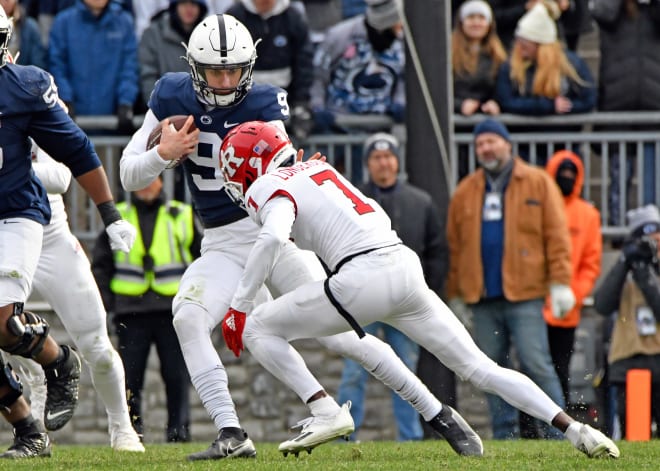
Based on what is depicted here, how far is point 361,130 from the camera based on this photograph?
12.4 meters

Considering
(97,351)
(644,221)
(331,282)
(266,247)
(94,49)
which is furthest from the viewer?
(94,49)

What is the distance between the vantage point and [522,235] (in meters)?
11.1

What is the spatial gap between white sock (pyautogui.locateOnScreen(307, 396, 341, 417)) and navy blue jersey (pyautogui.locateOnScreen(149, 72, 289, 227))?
3.58ft

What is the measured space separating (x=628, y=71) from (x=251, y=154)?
5353 mm

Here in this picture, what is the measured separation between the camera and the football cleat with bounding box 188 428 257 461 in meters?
7.54

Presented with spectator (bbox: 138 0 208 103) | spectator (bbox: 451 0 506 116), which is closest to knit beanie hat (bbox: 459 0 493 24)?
spectator (bbox: 451 0 506 116)

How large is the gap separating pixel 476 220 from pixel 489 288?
0.50 m

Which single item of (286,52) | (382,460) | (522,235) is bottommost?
(522,235)

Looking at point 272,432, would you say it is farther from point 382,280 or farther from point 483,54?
point 382,280

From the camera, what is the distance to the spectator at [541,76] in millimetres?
11836

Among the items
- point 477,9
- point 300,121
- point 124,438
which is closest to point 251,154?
point 124,438

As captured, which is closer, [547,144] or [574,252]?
[574,252]

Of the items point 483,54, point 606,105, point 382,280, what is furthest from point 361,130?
point 382,280

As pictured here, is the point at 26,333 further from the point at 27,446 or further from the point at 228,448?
the point at 228,448
